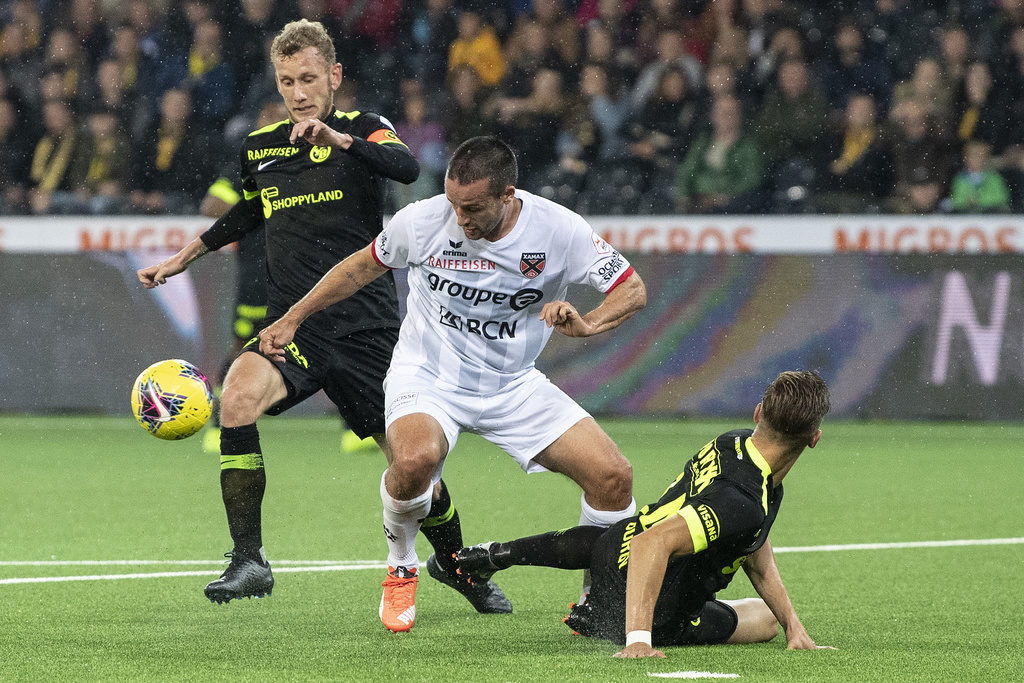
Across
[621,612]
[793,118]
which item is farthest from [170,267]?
[793,118]

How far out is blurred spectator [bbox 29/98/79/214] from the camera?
14352 millimetres

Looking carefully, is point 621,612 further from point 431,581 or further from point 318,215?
point 318,215

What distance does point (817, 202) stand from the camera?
1234cm

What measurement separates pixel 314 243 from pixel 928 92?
9.08m

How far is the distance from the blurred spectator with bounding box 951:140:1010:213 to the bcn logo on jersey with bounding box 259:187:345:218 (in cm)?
786

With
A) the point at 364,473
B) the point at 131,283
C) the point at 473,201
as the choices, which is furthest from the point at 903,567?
the point at 131,283

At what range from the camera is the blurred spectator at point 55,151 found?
47.1ft

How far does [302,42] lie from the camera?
5789 mm

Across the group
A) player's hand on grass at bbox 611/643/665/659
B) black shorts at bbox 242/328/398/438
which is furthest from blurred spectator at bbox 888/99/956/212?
player's hand on grass at bbox 611/643/665/659

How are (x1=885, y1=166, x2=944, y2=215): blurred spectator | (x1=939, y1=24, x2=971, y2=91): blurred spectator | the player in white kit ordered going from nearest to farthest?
the player in white kit < (x1=885, y1=166, x2=944, y2=215): blurred spectator < (x1=939, y1=24, x2=971, y2=91): blurred spectator

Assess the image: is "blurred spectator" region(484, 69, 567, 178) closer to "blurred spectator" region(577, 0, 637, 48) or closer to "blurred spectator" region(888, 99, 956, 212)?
"blurred spectator" region(577, 0, 637, 48)

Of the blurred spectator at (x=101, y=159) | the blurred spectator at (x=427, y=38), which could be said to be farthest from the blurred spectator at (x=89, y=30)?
the blurred spectator at (x=427, y=38)

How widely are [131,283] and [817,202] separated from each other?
603 cm

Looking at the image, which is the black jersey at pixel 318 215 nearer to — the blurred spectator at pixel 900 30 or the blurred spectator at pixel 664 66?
the blurred spectator at pixel 664 66
